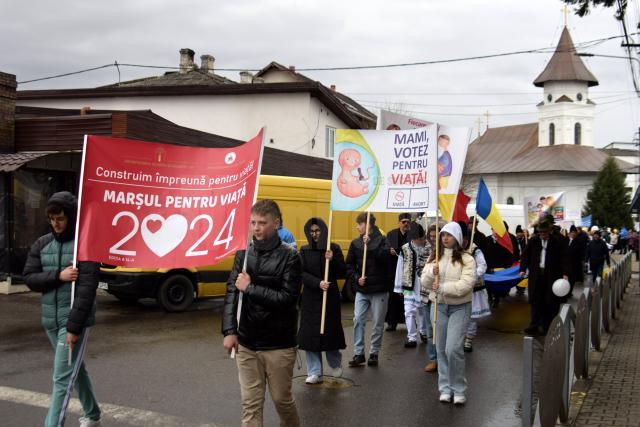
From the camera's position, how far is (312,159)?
26.7 m

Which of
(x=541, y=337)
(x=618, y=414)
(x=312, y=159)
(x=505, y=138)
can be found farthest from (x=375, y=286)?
(x=505, y=138)

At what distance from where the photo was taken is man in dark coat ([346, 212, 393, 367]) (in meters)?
8.61

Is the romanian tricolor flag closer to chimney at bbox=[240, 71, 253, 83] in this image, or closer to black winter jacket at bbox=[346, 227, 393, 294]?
black winter jacket at bbox=[346, 227, 393, 294]

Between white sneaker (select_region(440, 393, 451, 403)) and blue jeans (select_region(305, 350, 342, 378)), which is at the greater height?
blue jeans (select_region(305, 350, 342, 378))

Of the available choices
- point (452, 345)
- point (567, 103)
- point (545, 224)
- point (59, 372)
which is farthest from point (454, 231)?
point (567, 103)

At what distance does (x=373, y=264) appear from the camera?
8.70 meters

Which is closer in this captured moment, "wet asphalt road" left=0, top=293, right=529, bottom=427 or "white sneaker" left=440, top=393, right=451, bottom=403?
"wet asphalt road" left=0, top=293, right=529, bottom=427

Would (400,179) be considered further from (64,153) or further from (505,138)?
(505,138)

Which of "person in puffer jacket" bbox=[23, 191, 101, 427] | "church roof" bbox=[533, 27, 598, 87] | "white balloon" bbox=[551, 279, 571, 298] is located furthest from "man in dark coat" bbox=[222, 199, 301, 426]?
"church roof" bbox=[533, 27, 598, 87]

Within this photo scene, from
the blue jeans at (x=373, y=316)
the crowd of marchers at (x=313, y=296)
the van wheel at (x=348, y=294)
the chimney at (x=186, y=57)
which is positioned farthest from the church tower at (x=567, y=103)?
the blue jeans at (x=373, y=316)

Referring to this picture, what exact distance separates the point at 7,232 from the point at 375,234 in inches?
388

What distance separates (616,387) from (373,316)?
2865 millimetres

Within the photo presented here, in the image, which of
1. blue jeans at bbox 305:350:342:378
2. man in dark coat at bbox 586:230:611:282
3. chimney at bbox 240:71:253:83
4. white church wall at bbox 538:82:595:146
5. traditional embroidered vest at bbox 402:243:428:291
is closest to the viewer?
blue jeans at bbox 305:350:342:378

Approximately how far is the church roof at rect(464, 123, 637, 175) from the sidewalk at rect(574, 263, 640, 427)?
73.3 metres
